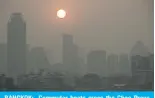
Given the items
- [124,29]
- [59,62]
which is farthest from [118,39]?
[59,62]

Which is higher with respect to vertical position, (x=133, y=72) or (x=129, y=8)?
(x=129, y=8)

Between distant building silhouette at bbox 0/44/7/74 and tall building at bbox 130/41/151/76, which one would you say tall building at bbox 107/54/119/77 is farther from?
distant building silhouette at bbox 0/44/7/74

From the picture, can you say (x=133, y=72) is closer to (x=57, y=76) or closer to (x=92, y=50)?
(x=92, y=50)

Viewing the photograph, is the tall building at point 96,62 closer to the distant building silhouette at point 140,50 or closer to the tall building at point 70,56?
the tall building at point 70,56

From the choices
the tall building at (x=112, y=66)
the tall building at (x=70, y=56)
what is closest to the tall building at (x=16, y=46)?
the tall building at (x=70, y=56)

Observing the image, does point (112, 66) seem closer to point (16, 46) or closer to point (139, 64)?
point (139, 64)

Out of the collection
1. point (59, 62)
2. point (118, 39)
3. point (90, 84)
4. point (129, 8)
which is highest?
point (129, 8)

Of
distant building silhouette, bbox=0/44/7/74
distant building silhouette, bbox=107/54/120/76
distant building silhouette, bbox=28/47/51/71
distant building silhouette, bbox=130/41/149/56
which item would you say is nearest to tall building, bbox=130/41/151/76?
distant building silhouette, bbox=130/41/149/56
